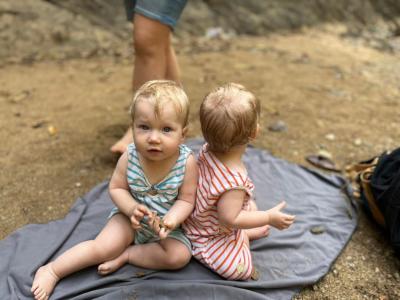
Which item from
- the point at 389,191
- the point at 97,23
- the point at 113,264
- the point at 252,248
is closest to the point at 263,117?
the point at 389,191

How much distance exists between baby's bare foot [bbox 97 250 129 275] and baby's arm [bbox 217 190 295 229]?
51 cm

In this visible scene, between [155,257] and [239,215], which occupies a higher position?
[239,215]

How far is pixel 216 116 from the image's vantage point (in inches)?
61.1

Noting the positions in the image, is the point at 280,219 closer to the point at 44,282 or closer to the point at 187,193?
the point at 187,193

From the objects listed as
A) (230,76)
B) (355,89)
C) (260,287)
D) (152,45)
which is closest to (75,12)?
(230,76)

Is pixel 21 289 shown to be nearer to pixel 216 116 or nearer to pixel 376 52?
pixel 216 116

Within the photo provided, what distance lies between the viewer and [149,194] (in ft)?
5.77

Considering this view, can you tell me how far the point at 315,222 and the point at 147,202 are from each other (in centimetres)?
107

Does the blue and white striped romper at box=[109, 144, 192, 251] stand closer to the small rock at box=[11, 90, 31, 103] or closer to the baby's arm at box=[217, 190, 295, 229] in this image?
the baby's arm at box=[217, 190, 295, 229]

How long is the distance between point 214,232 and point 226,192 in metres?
0.26

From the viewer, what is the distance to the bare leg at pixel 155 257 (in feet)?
5.81

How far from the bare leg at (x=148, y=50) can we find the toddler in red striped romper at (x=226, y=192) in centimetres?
104

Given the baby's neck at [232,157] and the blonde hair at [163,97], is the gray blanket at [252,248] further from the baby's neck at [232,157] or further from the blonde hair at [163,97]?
the blonde hair at [163,97]

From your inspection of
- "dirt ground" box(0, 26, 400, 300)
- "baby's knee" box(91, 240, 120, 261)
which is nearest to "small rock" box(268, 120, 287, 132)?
"dirt ground" box(0, 26, 400, 300)
